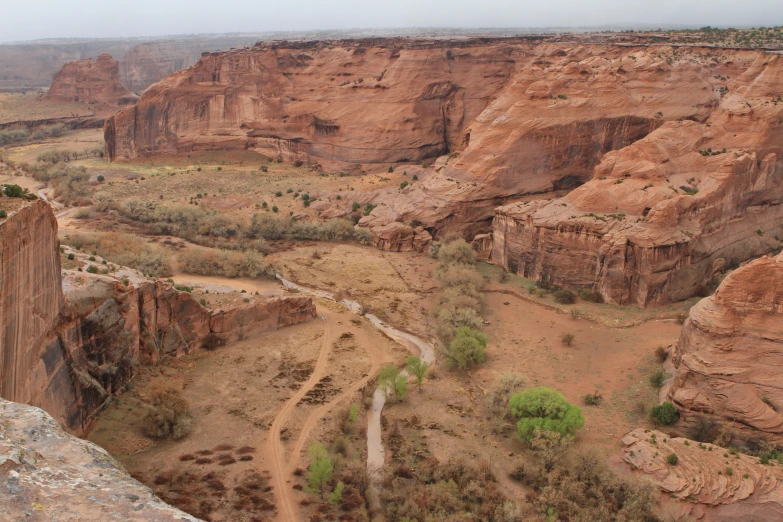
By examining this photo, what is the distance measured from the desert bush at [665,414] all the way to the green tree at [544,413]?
94.9 inches

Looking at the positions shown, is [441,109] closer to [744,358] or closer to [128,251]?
[128,251]

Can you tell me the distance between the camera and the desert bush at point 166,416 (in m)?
19.5

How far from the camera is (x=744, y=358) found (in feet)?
64.4

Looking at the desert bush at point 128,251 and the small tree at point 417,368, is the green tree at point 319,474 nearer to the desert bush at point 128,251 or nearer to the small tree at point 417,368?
the small tree at point 417,368

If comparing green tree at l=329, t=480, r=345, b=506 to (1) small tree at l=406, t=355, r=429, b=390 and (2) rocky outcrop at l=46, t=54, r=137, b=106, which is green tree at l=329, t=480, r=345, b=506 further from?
(2) rocky outcrop at l=46, t=54, r=137, b=106

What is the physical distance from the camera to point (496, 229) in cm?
3553

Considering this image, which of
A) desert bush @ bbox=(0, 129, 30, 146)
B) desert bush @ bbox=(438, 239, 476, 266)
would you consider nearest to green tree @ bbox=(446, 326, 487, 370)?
desert bush @ bbox=(438, 239, 476, 266)

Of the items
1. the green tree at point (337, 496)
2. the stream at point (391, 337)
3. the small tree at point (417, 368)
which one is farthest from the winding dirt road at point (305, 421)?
the small tree at point (417, 368)

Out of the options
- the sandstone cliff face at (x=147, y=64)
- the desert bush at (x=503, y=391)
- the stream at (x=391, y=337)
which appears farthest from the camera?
the sandstone cliff face at (x=147, y=64)

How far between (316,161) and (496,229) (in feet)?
80.3

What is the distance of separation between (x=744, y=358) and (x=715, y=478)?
4150 mm

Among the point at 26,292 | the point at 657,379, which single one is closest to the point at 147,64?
the point at 26,292

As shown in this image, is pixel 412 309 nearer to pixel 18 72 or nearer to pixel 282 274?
pixel 282 274

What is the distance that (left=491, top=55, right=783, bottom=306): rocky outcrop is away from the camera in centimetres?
2941
